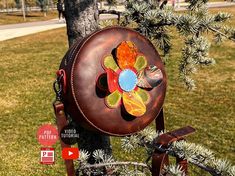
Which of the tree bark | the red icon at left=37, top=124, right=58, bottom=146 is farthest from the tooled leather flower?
the tree bark

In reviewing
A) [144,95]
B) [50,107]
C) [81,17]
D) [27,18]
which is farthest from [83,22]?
[27,18]

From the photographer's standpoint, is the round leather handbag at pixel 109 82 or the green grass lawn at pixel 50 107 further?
the green grass lawn at pixel 50 107

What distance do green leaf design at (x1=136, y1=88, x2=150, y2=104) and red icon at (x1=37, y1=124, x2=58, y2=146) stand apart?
0.52 meters

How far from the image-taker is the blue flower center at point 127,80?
2.03m

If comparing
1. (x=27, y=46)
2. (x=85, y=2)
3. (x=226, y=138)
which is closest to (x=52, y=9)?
(x=27, y=46)

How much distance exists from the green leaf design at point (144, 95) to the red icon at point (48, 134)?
1.71 ft

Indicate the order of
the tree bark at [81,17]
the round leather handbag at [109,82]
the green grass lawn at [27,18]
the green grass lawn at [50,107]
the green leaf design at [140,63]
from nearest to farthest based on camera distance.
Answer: the round leather handbag at [109,82]
the green leaf design at [140,63]
the tree bark at [81,17]
the green grass lawn at [50,107]
the green grass lawn at [27,18]

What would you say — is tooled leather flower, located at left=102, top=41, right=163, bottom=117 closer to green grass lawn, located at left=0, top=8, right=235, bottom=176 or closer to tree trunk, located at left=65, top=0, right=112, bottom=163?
tree trunk, located at left=65, top=0, right=112, bottom=163

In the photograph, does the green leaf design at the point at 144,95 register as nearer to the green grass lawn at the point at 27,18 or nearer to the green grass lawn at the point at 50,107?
the green grass lawn at the point at 50,107

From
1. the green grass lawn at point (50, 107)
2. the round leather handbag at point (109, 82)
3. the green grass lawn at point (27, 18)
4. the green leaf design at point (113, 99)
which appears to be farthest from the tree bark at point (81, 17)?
the green grass lawn at point (27, 18)

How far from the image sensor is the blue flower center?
2029 millimetres

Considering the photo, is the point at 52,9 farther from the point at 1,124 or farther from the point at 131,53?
the point at 131,53

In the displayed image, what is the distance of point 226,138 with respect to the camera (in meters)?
7.66

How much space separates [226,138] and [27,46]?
1453 cm
